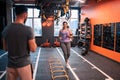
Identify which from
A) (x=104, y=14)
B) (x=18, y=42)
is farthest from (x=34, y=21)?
(x=18, y=42)

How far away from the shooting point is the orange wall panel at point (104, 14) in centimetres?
877

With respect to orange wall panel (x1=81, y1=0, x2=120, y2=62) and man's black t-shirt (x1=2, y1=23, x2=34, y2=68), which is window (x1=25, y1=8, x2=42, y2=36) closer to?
orange wall panel (x1=81, y1=0, x2=120, y2=62)

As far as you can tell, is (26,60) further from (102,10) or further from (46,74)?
(102,10)

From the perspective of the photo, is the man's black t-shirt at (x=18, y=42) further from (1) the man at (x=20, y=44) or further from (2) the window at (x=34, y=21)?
(2) the window at (x=34, y=21)

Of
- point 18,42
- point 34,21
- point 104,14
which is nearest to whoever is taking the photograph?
point 18,42

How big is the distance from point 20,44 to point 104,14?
8429 mm

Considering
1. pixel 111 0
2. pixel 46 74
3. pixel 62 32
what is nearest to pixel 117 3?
pixel 111 0

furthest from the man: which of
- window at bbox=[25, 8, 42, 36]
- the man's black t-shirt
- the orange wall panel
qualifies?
window at bbox=[25, 8, 42, 36]

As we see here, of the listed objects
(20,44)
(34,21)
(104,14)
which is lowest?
(20,44)

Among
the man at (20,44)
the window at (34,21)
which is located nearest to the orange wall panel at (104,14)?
the window at (34,21)

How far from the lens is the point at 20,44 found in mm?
2652

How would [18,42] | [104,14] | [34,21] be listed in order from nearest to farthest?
[18,42], [104,14], [34,21]

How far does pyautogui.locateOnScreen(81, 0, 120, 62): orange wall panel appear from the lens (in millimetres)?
8766

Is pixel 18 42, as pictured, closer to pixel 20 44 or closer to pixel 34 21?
pixel 20 44
